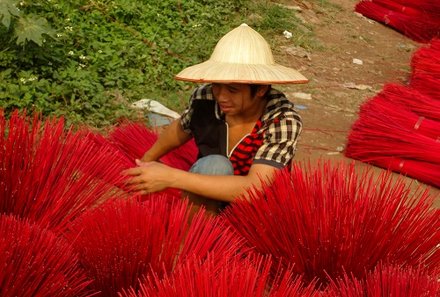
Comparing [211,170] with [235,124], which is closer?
[211,170]

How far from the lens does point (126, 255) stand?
120 cm

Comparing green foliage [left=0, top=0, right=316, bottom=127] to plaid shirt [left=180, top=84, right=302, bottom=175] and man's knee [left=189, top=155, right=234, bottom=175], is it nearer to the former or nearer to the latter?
plaid shirt [left=180, top=84, right=302, bottom=175]

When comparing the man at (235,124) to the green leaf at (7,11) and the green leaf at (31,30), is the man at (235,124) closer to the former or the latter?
the green leaf at (7,11)

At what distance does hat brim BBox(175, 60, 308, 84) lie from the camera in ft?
6.54

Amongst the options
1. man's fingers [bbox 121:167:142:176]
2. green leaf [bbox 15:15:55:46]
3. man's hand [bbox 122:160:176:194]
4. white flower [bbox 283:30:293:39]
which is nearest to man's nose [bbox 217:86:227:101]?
man's hand [bbox 122:160:176:194]

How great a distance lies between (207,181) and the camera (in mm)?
1987

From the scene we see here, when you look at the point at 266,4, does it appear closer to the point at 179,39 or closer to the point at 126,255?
the point at 179,39

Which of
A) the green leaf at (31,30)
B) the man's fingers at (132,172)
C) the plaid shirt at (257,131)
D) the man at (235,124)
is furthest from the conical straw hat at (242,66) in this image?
the green leaf at (31,30)

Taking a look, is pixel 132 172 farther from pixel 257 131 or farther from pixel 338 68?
pixel 338 68

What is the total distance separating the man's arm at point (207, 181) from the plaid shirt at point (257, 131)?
62 mm

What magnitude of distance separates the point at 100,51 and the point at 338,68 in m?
2.41

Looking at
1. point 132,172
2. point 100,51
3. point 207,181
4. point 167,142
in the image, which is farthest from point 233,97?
point 100,51

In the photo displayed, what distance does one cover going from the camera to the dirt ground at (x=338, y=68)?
4.46 m

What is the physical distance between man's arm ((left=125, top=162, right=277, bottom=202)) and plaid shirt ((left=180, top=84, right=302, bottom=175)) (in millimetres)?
62
